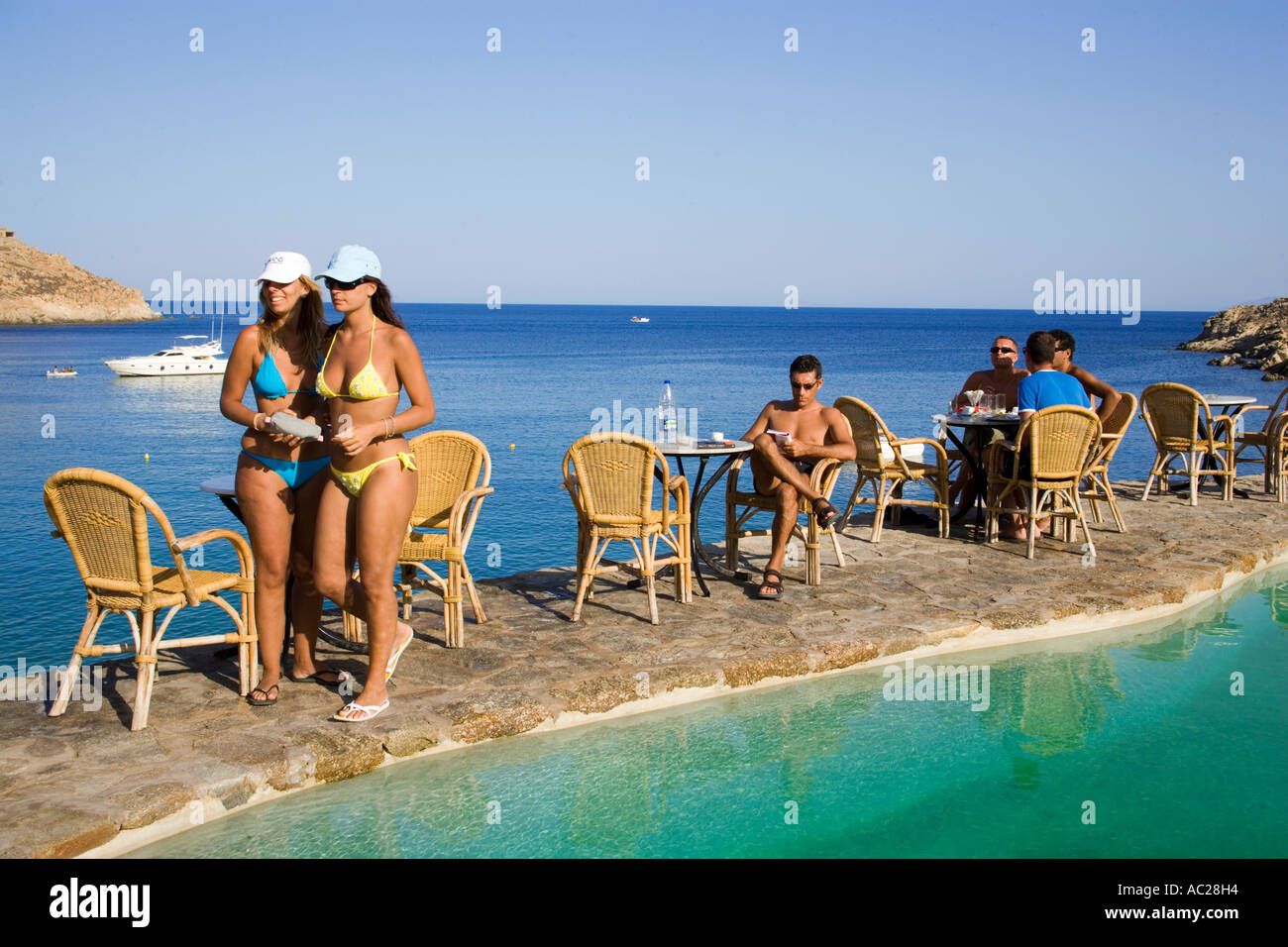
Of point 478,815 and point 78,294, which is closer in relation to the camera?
point 478,815

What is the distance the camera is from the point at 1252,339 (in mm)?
58875

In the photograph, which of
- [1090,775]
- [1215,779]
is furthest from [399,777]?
[1215,779]

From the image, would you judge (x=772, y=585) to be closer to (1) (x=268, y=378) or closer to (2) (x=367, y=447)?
(2) (x=367, y=447)

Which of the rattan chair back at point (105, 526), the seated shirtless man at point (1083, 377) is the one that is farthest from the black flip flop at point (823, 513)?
the rattan chair back at point (105, 526)

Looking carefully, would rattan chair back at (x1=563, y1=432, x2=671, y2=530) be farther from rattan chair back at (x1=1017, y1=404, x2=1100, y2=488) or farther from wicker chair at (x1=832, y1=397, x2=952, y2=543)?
rattan chair back at (x1=1017, y1=404, x2=1100, y2=488)

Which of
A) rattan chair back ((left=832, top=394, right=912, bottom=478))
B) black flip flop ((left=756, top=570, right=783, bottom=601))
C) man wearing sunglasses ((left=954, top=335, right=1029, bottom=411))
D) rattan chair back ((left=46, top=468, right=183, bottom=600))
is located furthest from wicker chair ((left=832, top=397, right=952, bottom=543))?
rattan chair back ((left=46, top=468, right=183, bottom=600))

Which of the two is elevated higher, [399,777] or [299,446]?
[299,446]

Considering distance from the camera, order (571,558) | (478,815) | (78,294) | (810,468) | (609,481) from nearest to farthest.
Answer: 1. (478,815)
2. (609,481)
3. (810,468)
4. (571,558)
5. (78,294)

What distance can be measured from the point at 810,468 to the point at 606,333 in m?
93.2

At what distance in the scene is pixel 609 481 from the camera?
Result: 20.0 ft

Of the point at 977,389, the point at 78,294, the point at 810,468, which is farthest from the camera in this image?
the point at 78,294

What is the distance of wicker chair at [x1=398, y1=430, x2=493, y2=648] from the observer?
18.0ft

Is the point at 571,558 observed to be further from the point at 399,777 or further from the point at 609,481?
the point at 399,777

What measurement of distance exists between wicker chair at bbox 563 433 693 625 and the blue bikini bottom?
5.21 feet
